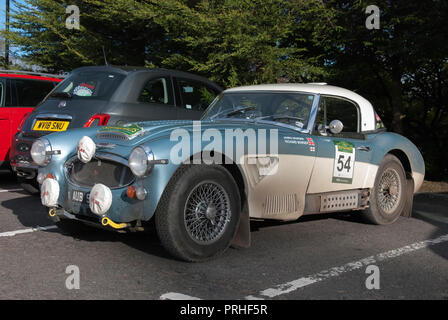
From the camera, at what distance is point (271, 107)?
18.2 ft

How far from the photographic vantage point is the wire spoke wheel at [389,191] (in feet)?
20.3

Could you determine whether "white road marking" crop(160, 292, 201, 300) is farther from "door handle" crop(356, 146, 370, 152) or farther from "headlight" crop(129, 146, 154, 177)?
"door handle" crop(356, 146, 370, 152)

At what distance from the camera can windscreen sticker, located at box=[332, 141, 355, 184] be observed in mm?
5398

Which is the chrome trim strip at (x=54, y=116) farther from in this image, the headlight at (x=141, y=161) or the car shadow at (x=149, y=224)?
the headlight at (x=141, y=161)

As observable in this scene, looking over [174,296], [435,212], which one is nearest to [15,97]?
[174,296]

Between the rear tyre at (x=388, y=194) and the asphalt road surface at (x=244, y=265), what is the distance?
170 millimetres

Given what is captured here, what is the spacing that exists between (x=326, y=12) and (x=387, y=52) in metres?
1.37

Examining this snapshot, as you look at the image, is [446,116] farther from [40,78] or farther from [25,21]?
[25,21]

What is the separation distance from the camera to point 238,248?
4840 mm

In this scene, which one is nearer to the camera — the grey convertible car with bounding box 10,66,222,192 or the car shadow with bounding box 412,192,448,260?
the car shadow with bounding box 412,192,448,260

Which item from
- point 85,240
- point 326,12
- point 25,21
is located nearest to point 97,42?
point 25,21

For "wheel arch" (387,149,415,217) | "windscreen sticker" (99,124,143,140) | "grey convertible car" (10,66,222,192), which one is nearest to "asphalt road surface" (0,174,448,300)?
"wheel arch" (387,149,415,217)

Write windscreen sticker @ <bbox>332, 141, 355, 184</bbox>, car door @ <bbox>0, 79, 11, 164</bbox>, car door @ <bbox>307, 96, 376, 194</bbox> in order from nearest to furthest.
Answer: car door @ <bbox>307, 96, 376, 194</bbox>, windscreen sticker @ <bbox>332, 141, 355, 184</bbox>, car door @ <bbox>0, 79, 11, 164</bbox>

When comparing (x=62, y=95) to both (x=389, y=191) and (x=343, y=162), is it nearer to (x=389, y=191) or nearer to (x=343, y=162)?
(x=343, y=162)
